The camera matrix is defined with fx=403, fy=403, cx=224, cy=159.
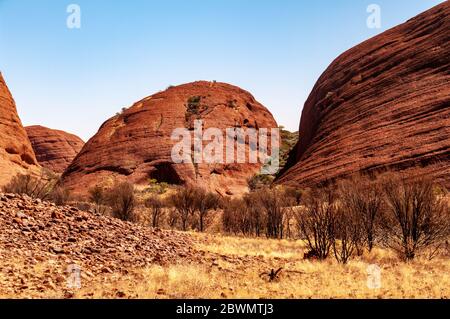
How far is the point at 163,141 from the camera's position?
44.5 metres

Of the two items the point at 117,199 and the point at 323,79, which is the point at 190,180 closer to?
the point at 117,199

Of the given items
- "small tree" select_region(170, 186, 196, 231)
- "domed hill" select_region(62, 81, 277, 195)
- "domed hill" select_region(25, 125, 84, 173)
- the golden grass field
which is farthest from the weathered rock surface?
"domed hill" select_region(25, 125, 84, 173)

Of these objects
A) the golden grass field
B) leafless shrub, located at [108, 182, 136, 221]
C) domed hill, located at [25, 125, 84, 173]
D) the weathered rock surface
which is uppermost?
domed hill, located at [25, 125, 84, 173]

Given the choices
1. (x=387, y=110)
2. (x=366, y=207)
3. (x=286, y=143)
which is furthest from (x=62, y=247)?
(x=286, y=143)

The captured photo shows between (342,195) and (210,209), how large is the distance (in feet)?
46.8

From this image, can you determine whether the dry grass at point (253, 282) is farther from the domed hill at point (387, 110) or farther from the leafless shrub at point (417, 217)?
the domed hill at point (387, 110)

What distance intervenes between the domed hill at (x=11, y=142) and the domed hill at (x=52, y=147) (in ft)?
158

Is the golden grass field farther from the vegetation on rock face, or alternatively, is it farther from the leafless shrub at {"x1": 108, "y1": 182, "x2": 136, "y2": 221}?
the vegetation on rock face

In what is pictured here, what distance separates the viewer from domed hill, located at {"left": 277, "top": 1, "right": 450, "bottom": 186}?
1094 inches

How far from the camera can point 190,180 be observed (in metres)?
40.1

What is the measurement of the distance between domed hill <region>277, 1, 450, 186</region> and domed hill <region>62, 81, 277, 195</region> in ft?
25.6

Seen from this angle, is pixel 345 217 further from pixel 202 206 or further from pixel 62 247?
pixel 202 206

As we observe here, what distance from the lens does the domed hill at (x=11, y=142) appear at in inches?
1391

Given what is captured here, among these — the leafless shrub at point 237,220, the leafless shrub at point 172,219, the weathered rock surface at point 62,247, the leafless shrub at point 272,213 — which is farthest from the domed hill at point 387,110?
the weathered rock surface at point 62,247
